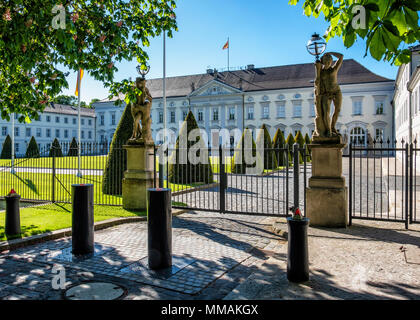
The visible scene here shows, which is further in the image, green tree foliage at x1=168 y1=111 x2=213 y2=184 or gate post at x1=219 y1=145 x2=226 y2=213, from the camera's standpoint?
green tree foliage at x1=168 y1=111 x2=213 y2=184

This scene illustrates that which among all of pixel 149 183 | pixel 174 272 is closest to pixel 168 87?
pixel 149 183

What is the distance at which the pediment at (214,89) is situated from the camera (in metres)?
62.1

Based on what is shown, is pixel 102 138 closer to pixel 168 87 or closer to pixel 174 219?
pixel 168 87

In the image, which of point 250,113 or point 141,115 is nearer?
point 141,115

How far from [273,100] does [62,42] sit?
55756mm

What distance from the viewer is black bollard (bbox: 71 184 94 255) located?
225 inches

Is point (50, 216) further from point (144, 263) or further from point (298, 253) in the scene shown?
point (298, 253)

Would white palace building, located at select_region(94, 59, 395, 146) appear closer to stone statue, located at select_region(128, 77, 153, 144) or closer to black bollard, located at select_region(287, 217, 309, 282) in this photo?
stone statue, located at select_region(128, 77, 153, 144)

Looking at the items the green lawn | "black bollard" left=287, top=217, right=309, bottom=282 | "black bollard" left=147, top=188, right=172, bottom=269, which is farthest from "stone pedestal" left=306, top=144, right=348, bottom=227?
the green lawn

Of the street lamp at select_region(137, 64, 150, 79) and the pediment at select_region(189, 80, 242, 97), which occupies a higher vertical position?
the pediment at select_region(189, 80, 242, 97)

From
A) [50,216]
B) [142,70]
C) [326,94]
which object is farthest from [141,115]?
[326,94]

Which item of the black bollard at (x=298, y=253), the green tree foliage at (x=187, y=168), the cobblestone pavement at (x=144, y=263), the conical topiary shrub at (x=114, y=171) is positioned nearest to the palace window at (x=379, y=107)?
the green tree foliage at (x=187, y=168)

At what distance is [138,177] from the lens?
31.5 feet

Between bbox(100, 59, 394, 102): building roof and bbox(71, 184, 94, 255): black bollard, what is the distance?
4868 cm
